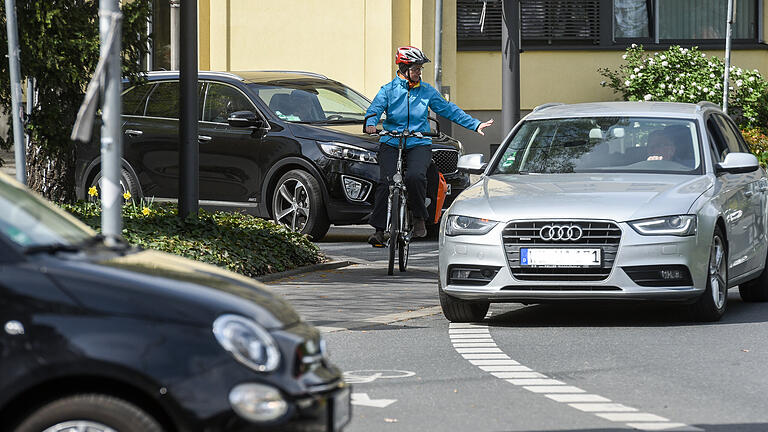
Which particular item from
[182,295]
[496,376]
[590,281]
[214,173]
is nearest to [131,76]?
[214,173]

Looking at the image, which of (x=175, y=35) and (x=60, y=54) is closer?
(x=60, y=54)

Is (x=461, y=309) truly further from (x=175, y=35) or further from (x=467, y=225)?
(x=175, y=35)

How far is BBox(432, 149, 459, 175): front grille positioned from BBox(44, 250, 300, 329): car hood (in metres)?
11.1

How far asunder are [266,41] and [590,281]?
617 inches

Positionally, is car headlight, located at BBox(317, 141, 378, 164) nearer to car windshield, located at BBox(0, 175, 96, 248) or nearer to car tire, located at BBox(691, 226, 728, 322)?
car tire, located at BBox(691, 226, 728, 322)

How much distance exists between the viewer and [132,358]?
173 inches

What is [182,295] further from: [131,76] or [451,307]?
[131,76]

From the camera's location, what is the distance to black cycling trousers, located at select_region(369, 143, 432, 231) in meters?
13.2

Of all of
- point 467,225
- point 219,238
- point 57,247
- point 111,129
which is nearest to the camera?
point 57,247

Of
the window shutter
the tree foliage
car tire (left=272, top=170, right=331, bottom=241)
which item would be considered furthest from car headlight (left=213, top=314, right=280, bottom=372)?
the window shutter

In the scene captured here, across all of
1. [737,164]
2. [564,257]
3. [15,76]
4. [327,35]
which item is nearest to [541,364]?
[564,257]

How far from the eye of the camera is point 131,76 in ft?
46.4

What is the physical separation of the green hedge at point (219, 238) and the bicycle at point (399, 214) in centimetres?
94

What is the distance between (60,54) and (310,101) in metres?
4.09
